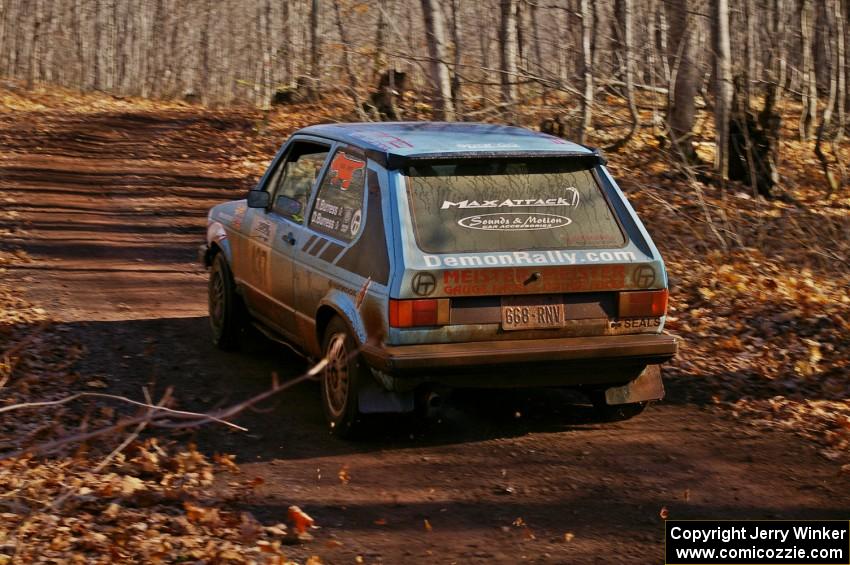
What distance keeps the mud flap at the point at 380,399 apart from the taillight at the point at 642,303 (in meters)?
1.34

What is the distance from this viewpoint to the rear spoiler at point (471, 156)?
6391 millimetres

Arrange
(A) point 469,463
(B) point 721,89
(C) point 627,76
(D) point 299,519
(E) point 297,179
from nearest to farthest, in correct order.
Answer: (D) point 299,519 < (A) point 469,463 < (E) point 297,179 < (C) point 627,76 < (B) point 721,89

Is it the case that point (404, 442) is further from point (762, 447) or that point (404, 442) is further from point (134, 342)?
point (134, 342)

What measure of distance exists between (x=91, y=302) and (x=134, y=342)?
179cm

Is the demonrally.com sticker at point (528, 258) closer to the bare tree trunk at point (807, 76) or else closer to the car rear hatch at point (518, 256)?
the car rear hatch at point (518, 256)

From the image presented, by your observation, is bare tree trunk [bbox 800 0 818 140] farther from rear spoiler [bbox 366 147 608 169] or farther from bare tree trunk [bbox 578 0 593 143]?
rear spoiler [bbox 366 147 608 169]

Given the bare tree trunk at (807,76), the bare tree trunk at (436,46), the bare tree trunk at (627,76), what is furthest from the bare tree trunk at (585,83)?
the bare tree trunk at (807,76)

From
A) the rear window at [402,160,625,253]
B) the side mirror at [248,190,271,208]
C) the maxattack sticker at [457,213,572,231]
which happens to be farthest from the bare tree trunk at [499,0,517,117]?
the maxattack sticker at [457,213,572,231]

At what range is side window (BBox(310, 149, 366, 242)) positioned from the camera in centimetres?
667

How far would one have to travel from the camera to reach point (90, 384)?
25.4 ft

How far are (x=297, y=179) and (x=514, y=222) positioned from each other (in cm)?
207

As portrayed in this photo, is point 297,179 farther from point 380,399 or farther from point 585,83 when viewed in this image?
point 585,83

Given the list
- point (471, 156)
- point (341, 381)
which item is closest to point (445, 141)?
point (471, 156)

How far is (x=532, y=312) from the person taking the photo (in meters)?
6.23
